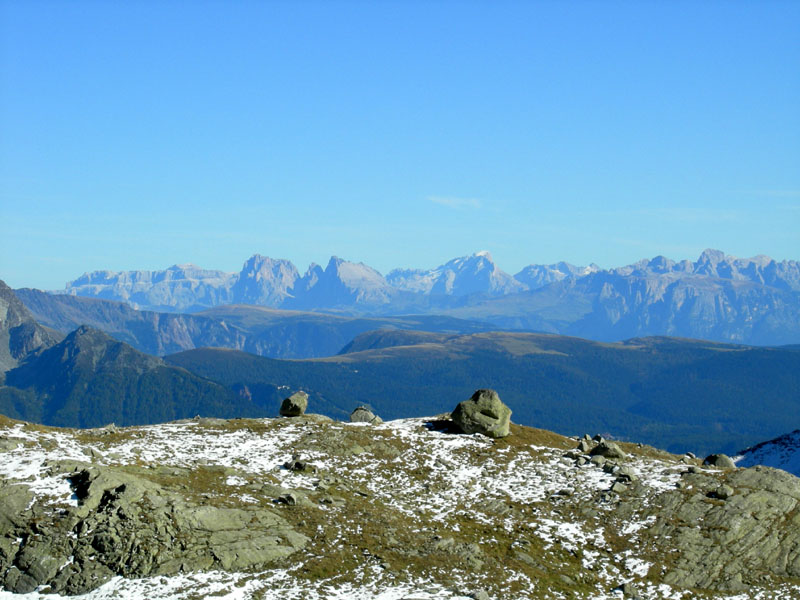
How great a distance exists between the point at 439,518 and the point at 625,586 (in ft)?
36.6

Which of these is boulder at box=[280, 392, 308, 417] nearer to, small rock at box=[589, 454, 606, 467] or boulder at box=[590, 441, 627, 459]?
boulder at box=[590, 441, 627, 459]

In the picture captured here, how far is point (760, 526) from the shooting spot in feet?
148

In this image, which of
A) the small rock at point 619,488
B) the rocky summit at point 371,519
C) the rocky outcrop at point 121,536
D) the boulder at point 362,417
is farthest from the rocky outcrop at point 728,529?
the boulder at point 362,417

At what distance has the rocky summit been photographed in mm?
36719

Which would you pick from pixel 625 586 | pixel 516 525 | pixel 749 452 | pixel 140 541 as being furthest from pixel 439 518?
pixel 749 452

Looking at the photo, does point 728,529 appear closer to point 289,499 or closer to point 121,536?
point 289,499

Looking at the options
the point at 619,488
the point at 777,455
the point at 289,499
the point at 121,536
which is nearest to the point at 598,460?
the point at 619,488

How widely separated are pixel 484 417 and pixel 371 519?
60.7 ft

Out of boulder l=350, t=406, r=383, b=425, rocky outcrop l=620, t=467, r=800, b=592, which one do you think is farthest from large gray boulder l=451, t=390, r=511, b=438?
rocky outcrop l=620, t=467, r=800, b=592

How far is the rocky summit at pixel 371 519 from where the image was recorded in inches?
1446

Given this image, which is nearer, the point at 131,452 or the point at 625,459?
the point at 131,452

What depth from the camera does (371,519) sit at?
141 ft

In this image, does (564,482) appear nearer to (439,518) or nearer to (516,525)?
(516,525)

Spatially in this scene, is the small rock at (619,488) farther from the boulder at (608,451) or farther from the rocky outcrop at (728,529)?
the boulder at (608,451)
